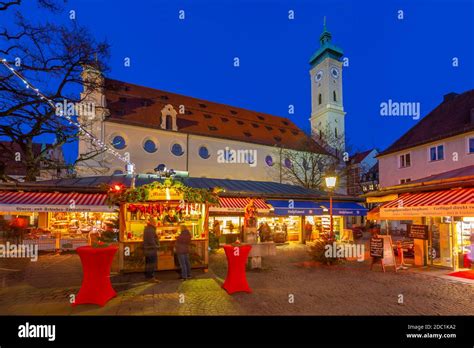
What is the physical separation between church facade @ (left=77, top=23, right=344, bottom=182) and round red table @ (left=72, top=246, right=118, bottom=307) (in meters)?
→ 21.1

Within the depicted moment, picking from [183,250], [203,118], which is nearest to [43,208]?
[183,250]

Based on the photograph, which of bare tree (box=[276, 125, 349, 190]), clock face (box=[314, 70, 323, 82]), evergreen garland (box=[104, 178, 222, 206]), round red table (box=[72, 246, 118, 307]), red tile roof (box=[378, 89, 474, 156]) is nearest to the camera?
round red table (box=[72, 246, 118, 307])

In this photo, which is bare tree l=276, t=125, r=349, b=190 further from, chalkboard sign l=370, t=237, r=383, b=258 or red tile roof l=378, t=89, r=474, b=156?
chalkboard sign l=370, t=237, r=383, b=258

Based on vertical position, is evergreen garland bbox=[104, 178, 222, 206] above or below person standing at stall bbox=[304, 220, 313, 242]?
above

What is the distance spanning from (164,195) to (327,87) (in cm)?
4586

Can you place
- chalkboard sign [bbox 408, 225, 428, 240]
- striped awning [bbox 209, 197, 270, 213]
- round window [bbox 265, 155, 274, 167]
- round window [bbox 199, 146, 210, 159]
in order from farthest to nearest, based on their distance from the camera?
round window [bbox 265, 155, 274, 167]
round window [bbox 199, 146, 210, 159]
striped awning [bbox 209, 197, 270, 213]
chalkboard sign [bbox 408, 225, 428, 240]

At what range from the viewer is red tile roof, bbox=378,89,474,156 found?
25.8 m

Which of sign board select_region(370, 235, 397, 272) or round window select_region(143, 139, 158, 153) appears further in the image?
round window select_region(143, 139, 158, 153)

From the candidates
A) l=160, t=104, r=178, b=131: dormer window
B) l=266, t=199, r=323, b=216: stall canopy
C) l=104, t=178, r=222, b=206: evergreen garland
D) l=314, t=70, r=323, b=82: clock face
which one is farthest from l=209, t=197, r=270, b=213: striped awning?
l=314, t=70, r=323, b=82: clock face

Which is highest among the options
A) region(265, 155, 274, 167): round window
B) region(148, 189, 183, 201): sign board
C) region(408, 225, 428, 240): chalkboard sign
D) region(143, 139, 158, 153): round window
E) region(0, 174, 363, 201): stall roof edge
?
region(143, 139, 158, 153): round window

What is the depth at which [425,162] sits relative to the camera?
2797cm

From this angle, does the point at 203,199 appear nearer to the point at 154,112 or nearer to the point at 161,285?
the point at 161,285
